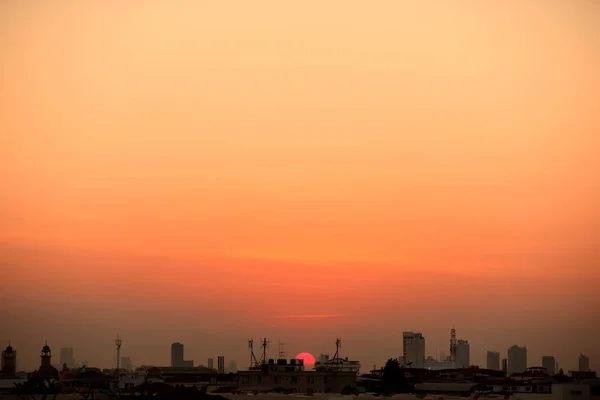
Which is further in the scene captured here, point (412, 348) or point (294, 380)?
point (412, 348)

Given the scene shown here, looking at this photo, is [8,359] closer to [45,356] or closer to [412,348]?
[45,356]

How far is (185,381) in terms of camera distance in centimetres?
12388

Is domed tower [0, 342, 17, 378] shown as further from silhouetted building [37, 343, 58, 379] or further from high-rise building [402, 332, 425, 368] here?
high-rise building [402, 332, 425, 368]

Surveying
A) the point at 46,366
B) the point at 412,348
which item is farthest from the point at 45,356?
the point at 412,348

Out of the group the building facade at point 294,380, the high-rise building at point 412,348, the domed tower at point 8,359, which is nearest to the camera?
the building facade at point 294,380

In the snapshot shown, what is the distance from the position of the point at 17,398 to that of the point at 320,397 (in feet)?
74.2

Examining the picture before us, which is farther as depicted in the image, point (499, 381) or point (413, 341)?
point (413, 341)

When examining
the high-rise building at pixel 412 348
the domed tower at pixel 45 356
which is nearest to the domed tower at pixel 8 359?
the domed tower at pixel 45 356

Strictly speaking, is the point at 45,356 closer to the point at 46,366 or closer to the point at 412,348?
the point at 46,366

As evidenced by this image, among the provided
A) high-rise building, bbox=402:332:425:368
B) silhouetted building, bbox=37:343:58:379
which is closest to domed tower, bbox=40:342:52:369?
silhouetted building, bbox=37:343:58:379

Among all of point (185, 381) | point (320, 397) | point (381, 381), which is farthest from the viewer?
point (185, 381)

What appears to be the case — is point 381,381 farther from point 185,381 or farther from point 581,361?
point 581,361

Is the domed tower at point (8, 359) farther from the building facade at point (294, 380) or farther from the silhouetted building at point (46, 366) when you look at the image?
the building facade at point (294, 380)

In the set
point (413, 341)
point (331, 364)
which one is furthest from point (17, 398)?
point (413, 341)
